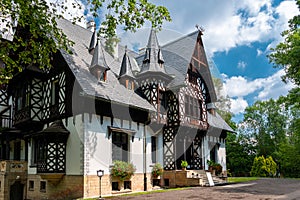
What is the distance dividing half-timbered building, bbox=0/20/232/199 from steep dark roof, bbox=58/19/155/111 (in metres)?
0.07

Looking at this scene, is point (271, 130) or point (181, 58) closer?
point (181, 58)

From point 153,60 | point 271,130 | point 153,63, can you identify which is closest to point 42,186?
point 153,63

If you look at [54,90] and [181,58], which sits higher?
[181,58]

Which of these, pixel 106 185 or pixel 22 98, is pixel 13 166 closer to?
pixel 22 98

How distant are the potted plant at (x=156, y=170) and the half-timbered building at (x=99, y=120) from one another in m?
0.42

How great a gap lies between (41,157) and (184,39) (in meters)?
12.8

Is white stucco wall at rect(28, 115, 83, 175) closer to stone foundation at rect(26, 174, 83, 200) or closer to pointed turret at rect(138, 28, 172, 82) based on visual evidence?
stone foundation at rect(26, 174, 83, 200)

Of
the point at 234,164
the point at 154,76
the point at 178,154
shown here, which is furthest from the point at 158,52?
the point at 234,164

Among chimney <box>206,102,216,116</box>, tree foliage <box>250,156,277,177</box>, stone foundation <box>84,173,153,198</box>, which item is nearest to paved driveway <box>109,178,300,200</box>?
stone foundation <box>84,173,153,198</box>

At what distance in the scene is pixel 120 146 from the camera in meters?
15.6

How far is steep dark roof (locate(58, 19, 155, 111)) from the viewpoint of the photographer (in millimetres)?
14062

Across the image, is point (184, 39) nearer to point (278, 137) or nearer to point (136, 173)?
point (136, 173)

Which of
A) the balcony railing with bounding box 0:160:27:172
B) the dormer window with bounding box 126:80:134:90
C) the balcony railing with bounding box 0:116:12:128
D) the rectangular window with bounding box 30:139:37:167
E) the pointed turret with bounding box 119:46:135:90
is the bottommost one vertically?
the balcony railing with bounding box 0:160:27:172

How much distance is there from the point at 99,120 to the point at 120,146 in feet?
7.09
